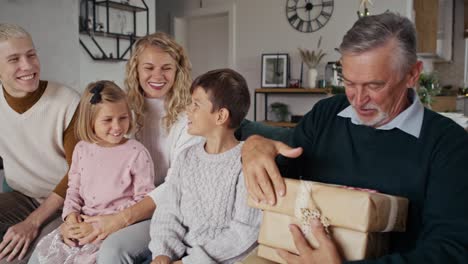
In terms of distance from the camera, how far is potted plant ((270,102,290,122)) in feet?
18.1

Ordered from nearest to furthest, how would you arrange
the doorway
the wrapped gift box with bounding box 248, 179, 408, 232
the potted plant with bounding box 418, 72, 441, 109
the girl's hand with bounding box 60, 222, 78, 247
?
1. the wrapped gift box with bounding box 248, 179, 408, 232
2. the girl's hand with bounding box 60, 222, 78, 247
3. the potted plant with bounding box 418, 72, 441, 109
4. the doorway

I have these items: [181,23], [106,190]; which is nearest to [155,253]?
[106,190]

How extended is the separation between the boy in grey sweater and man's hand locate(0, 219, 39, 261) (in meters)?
0.60

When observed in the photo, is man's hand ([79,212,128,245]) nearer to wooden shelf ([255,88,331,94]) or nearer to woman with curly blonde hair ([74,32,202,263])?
woman with curly blonde hair ([74,32,202,263])

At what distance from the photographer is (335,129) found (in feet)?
4.26

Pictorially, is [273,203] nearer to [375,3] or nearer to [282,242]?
[282,242]

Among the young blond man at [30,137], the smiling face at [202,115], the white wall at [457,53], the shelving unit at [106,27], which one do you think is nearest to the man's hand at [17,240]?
the young blond man at [30,137]

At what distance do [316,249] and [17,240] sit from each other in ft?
4.11

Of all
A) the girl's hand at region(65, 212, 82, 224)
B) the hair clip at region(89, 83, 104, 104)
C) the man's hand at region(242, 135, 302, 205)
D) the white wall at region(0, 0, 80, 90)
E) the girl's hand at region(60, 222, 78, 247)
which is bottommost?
the girl's hand at region(60, 222, 78, 247)

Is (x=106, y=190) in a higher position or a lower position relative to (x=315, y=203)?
lower

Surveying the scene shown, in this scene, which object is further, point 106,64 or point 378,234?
point 106,64

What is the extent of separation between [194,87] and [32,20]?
2778 millimetres

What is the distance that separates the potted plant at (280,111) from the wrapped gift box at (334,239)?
14.6 feet

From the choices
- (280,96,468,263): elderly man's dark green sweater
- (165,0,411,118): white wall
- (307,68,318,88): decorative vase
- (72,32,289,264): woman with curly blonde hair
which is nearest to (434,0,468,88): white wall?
(165,0,411,118): white wall
